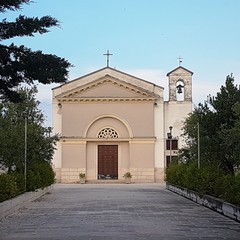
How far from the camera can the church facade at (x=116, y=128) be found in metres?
49.5

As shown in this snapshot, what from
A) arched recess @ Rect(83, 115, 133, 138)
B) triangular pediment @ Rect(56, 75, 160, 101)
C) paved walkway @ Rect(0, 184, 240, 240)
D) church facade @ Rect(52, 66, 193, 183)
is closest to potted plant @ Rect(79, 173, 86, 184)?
church facade @ Rect(52, 66, 193, 183)

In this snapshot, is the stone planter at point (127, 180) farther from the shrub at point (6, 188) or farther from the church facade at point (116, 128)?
the shrub at point (6, 188)

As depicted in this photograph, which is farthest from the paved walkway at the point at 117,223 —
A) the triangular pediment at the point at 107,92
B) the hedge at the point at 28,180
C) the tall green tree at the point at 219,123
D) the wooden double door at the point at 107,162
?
the wooden double door at the point at 107,162

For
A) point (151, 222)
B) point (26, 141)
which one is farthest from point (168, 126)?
point (151, 222)

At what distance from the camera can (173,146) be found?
50094 millimetres

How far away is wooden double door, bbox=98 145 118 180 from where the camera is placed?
50281 mm

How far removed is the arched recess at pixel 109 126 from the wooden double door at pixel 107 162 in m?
1.31

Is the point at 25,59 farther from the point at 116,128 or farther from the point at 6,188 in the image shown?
the point at 116,128

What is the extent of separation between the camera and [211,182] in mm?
22453

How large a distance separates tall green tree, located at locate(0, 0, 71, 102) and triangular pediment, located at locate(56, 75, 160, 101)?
133ft

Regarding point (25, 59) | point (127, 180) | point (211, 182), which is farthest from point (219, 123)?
point (127, 180)

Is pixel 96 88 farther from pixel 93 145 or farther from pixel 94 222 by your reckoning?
pixel 94 222

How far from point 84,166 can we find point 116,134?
3.69 metres

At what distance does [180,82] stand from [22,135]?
26.6 meters
